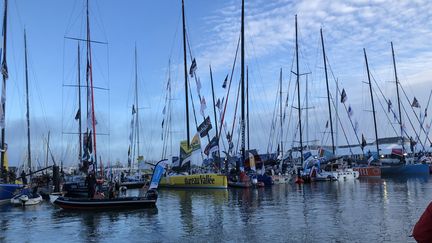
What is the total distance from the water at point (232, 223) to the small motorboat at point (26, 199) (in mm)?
3534

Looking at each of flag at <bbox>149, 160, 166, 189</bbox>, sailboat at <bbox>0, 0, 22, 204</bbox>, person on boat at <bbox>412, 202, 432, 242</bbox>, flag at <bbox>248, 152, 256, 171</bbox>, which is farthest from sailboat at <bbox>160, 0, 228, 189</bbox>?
person on boat at <bbox>412, 202, 432, 242</bbox>

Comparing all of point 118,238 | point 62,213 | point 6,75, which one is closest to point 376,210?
point 118,238

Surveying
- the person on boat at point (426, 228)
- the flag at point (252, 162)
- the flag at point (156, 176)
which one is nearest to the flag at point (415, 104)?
the flag at point (252, 162)

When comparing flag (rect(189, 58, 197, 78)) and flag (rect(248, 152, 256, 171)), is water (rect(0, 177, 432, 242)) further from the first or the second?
flag (rect(189, 58, 197, 78))

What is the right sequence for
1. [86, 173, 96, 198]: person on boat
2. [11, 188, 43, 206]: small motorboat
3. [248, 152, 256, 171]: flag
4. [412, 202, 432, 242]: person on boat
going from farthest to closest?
[248, 152, 256, 171]: flag, [11, 188, 43, 206]: small motorboat, [86, 173, 96, 198]: person on boat, [412, 202, 432, 242]: person on boat

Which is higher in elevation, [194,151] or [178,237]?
[194,151]

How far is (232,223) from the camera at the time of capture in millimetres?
18078

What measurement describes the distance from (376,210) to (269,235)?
8271 millimetres

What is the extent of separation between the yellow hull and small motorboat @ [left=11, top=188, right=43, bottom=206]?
13632mm

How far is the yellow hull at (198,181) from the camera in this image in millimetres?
38938

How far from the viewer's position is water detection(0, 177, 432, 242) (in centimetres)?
1478

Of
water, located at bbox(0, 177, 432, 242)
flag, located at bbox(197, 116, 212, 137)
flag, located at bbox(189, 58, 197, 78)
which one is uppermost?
flag, located at bbox(189, 58, 197, 78)

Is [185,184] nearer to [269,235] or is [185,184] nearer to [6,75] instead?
[6,75]

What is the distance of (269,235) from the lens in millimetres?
14750
